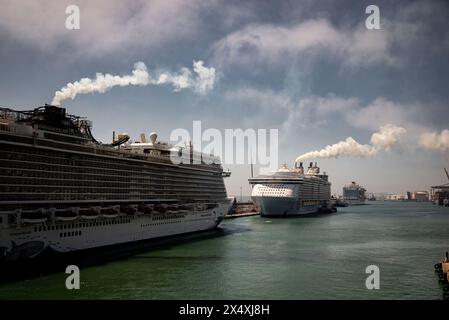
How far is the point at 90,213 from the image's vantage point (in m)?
39.5

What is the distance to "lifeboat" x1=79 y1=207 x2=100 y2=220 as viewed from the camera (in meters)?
38.5

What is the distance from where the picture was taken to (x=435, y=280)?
30.4 m

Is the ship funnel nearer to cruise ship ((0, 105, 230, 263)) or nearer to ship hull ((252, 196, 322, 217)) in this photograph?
cruise ship ((0, 105, 230, 263))

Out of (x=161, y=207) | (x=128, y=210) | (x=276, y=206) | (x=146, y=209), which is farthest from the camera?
(x=276, y=206)

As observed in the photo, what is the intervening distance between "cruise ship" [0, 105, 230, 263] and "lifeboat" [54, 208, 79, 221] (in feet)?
0.29

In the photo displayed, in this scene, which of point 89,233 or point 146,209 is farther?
point 146,209

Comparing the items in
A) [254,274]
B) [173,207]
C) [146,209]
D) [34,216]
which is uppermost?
[34,216]

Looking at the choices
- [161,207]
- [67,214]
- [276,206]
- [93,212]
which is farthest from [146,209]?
[276,206]

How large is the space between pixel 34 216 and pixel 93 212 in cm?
726

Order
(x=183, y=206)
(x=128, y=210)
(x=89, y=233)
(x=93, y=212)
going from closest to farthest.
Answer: (x=89, y=233) → (x=93, y=212) → (x=128, y=210) → (x=183, y=206)

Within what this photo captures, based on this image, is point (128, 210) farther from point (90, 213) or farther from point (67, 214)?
point (67, 214)

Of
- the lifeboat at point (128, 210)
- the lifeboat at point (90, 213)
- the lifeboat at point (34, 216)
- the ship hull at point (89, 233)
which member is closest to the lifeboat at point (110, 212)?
the ship hull at point (89, 233)

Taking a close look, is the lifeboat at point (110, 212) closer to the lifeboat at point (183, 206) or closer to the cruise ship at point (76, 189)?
the cruise ship at point (76, 189)
